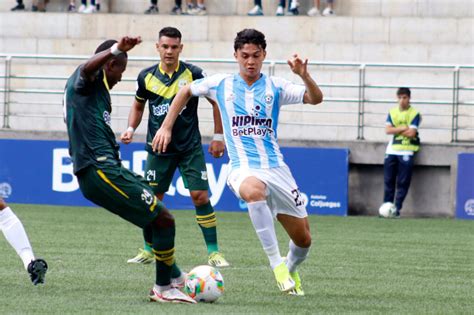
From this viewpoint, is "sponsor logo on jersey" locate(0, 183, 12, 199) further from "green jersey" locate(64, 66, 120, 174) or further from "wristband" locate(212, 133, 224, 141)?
"green jersey" locate(64, 66, 120, 174)

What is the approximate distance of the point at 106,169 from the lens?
854cm

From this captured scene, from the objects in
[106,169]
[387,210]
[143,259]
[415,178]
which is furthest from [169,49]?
[415,178]

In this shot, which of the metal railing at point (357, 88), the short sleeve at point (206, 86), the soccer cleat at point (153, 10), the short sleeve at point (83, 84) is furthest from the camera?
the soccer cleat at point (153, 10)

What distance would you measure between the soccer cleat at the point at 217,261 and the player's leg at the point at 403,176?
838cm

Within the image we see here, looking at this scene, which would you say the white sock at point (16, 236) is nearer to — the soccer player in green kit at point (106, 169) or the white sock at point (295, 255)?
the soccer player in green kit at point (106, 169)

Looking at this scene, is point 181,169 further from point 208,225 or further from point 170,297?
point 170,297

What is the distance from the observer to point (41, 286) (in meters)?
9.38

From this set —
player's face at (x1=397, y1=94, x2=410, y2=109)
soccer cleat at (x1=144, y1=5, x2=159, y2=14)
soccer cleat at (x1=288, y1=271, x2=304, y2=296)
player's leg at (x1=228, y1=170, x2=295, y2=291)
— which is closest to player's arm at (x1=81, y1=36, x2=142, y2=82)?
player's leg at (x1=228, y1=170, x2=295, y2=291)

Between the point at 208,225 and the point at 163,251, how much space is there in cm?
319

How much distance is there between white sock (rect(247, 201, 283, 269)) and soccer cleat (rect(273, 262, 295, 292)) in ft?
0.14

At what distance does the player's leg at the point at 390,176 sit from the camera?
19469 mm

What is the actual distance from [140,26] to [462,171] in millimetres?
7838

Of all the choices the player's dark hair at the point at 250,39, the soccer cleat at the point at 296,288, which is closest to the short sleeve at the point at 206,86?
the player's dark hair at the point at 250,39

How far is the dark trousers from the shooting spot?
763 inches
